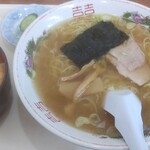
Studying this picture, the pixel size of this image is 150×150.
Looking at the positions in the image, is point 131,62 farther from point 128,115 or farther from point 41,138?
point 41,138

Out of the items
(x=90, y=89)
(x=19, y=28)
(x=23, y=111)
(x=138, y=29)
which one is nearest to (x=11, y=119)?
(x=23, y=111)

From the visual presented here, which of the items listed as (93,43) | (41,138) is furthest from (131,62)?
(41,138)

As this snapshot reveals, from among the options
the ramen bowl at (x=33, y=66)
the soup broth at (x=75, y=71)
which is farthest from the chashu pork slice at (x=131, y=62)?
the ramen bowl at (x=33, y=66)

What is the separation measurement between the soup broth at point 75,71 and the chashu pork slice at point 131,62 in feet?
0.06

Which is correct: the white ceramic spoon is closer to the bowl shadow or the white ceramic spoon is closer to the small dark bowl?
the bowl shadow

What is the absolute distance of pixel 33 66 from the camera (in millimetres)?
1087

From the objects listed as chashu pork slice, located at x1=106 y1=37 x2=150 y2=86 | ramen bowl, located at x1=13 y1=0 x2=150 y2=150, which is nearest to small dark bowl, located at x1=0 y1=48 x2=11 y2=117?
ramen bowl, located at x1=13 y1=0 x2=150 y2=150

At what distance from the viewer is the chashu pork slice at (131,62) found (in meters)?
1.07

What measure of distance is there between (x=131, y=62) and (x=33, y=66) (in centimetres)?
Result: 33

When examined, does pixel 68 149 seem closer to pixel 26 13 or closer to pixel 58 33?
pixel 58 33

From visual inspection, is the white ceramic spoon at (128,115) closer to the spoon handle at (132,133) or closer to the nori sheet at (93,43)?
the spoon handle at (132,133)

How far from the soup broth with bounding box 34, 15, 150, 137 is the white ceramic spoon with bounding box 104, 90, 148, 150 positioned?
40 mm

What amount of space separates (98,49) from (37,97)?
27 centimetres

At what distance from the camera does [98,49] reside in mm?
1103
